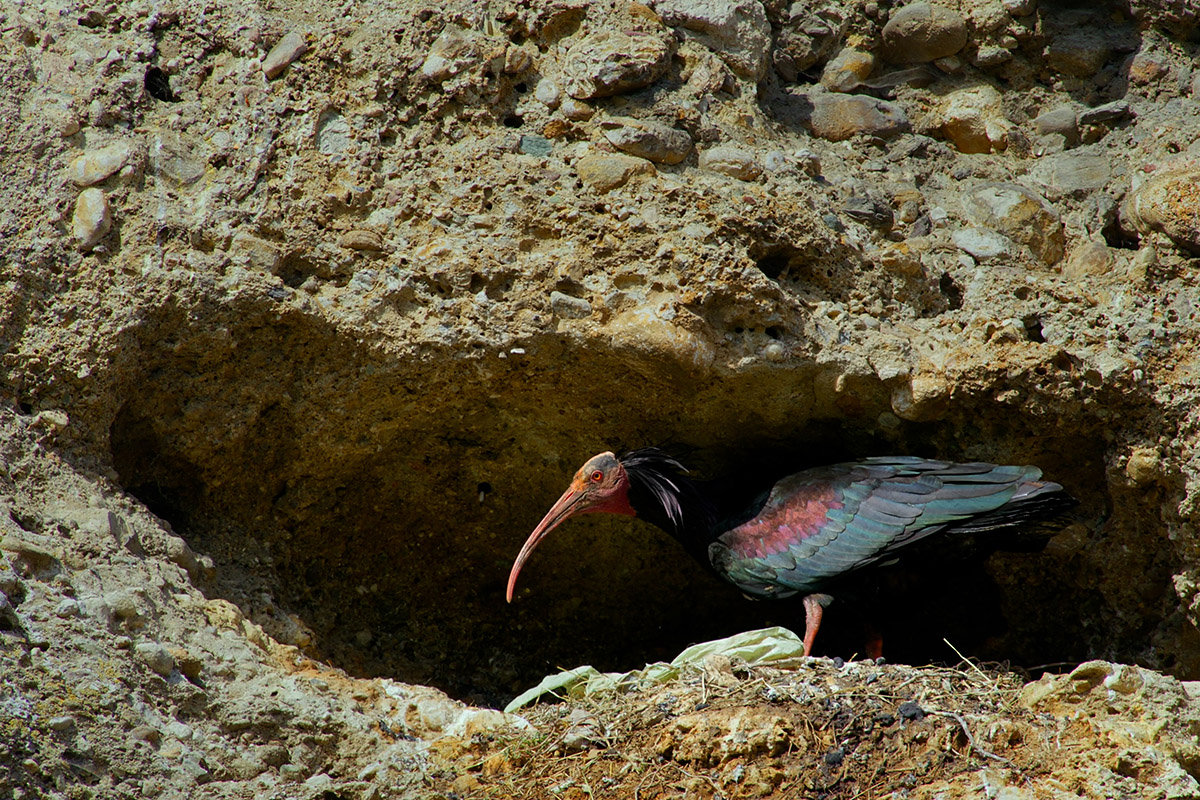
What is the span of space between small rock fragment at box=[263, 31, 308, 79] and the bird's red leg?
10.1 ft

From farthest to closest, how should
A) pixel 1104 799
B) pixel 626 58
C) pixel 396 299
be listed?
pixel 626 58, pixel 396 299, pixel 1104 799

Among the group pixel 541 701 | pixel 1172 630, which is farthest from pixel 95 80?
pixel 1172 630

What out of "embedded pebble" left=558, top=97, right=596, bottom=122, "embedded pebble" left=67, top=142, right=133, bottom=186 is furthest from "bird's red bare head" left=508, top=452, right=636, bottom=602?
"embedded pebble" left=67, top=142, right=133, bottom=186

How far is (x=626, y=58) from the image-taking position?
4719 millimetres

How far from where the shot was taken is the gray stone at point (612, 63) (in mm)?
4715

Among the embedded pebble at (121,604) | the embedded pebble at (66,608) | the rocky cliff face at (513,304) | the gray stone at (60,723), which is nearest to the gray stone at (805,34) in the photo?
the rocky cliff face at (513,304)

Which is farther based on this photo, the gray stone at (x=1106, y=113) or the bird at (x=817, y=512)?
the gray stone at (x=1106, y=113)

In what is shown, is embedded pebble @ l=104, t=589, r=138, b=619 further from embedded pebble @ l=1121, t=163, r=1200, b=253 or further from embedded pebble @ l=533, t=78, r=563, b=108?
embedded pebble @ l=1121, t=163, r=1200, b=253

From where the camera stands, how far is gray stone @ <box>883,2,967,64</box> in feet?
17.3

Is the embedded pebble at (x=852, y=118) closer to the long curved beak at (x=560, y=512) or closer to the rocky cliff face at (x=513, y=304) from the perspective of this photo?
the rocky cliff face at (x=513, y=304)

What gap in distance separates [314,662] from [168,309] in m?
1.43

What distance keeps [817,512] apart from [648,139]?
1.67 metres

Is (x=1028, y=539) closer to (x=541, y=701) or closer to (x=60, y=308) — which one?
(x=541, y=701)

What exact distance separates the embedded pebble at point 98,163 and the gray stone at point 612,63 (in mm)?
1811
